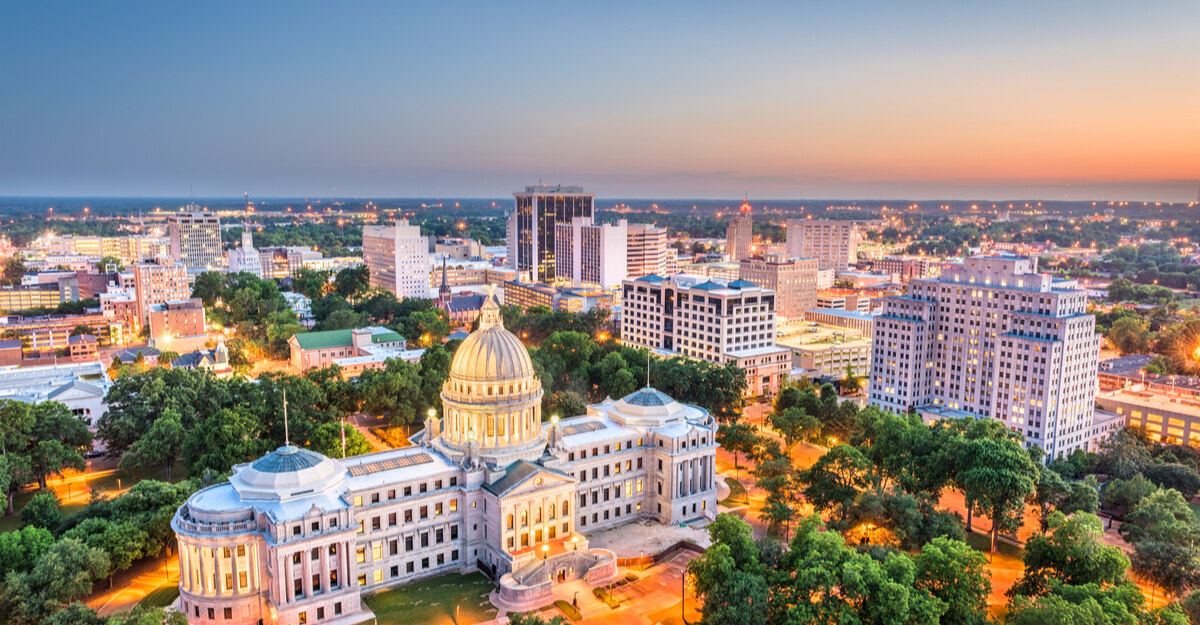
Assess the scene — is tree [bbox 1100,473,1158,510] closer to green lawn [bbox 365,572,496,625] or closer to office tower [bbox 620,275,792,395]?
office tower [bbox 620,275,792,395]

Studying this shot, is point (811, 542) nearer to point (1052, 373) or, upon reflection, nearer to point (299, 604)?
point (299, 604)

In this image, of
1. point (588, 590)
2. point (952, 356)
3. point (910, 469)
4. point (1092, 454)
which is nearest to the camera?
point (588, 590)

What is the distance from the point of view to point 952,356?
411ft

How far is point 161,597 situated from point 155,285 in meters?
150

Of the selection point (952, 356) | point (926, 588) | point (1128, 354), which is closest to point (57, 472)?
point (926, 588)

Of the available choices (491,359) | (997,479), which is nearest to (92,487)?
(491,359)

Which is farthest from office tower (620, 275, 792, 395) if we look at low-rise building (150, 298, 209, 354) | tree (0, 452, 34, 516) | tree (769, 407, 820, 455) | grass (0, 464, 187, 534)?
tree (0, 452, 34, 516)

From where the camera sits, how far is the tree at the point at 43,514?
257ft

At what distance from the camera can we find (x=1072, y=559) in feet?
221

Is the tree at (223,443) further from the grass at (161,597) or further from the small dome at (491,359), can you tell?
the small dome at (491,359)

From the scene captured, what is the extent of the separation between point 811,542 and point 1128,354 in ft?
494

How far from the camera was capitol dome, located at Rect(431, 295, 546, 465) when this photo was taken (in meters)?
82.5

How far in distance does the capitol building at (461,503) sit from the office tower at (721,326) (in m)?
53.3

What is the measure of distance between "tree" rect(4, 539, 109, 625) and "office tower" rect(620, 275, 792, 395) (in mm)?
104981
